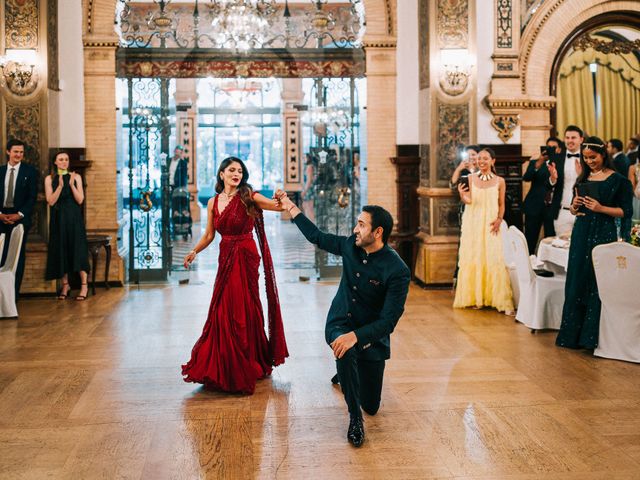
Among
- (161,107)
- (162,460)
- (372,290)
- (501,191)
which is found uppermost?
(161,107)

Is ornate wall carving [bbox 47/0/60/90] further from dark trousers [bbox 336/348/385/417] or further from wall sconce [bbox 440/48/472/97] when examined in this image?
dark trousers [bbox 336/348/385/417]

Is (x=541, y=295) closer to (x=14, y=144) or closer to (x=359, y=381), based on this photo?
(x=359, y=381)

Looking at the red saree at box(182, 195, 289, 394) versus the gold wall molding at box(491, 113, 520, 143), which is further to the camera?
the gold wall molding at box(491, 113, 520, 143)

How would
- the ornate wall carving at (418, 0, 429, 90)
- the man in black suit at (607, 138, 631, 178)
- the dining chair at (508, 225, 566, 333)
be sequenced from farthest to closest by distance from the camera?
the man in black suit at (607, 138, 631, 178) → the ornate wall carving at (418, 0, 429, 90) → the dining chair at (508, 225, 566, 333)

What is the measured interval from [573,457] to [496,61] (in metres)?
6.32

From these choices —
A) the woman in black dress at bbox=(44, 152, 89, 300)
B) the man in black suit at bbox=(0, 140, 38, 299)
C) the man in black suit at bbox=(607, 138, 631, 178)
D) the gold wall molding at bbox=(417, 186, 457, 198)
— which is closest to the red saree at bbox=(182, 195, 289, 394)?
the man in black suit at bbox=(0, 140, 38, 299)

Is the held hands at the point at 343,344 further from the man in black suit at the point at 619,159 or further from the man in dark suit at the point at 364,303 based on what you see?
the man in black suit at the point at 619,159

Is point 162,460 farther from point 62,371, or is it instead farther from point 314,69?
point 314,69

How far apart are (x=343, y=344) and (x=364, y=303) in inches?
13.2

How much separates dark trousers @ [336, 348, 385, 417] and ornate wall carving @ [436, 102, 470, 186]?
492cm

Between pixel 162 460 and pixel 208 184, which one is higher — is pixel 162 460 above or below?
below

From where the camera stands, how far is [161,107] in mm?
9977

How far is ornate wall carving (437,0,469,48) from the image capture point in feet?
30.0

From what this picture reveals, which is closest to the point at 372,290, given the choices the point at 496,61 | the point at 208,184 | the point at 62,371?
the point at 62,371
